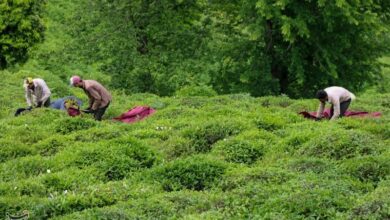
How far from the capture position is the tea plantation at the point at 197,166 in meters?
8.92

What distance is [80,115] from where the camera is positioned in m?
16.5

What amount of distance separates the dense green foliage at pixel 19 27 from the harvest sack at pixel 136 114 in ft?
39.4

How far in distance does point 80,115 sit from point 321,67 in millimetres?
9491

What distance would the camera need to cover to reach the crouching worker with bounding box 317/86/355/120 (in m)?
15.1

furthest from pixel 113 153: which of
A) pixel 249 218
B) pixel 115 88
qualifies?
pixel 115 88

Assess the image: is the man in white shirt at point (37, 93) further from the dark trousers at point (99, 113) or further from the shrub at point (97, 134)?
the shrub at point (97, 134)

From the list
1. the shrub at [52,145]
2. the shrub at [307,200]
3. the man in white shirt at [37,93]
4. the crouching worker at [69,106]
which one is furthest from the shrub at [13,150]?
the shrub at [307,200]

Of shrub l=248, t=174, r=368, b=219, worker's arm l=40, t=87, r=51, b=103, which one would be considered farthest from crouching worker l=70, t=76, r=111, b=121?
shrub l=248, t=174, r=368, b=219

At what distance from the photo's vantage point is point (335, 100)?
15242 mm

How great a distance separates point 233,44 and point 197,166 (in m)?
13.4

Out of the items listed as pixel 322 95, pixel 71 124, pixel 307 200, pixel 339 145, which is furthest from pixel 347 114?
pixel 307 200

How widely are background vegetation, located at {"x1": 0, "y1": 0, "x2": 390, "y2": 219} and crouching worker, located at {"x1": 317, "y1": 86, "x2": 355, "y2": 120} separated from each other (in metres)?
0.61

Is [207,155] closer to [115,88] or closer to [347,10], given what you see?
[347,10]

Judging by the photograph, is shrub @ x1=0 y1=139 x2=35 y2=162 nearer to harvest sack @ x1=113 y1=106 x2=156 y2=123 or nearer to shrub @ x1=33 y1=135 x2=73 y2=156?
shrub @ x1=33 y1=135 x2=73 y2=156
